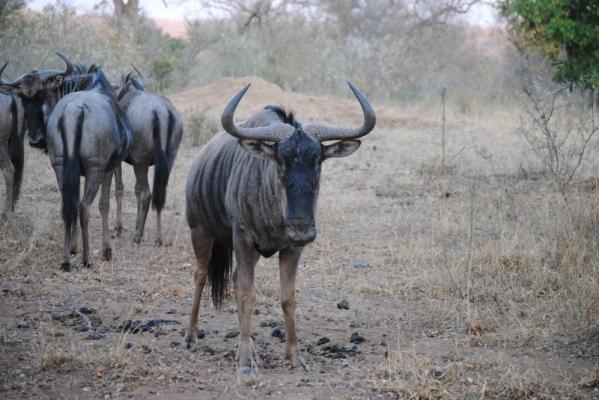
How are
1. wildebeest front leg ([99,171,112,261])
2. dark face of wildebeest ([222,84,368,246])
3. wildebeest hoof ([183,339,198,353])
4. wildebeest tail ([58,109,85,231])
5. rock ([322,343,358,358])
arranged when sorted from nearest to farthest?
dark face of wildebeest ([222,84,368,246]) → rock ([322,343,358,358]) → wildebeest hoof ([183,339,198,353]) → wildebeest tail ([58,109,85,231]) → wildebeest front leg ([99,171,112,261])

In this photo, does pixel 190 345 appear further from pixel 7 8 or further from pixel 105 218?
pixel 7 8

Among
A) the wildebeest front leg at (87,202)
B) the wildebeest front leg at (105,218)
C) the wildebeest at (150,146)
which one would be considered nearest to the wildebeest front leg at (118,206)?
the wildebeest at (150,146)

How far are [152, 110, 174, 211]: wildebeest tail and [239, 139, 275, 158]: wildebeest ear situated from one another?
12.8 ft

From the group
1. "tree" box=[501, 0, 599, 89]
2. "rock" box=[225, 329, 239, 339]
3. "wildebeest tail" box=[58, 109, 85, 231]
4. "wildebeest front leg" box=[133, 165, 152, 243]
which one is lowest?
"rock" box=[225, 329, 239, 339]

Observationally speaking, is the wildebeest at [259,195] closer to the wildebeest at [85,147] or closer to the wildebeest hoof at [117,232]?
the wildebeest at [85,147]

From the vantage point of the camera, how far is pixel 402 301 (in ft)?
20.6

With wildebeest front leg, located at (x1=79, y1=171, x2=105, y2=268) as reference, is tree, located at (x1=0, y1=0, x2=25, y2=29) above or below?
above

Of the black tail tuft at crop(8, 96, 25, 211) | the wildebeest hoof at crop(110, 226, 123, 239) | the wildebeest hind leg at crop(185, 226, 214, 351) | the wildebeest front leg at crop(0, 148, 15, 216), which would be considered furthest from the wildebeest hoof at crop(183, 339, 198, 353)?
the black tail tuft at crop(8, 96, 25, 211)

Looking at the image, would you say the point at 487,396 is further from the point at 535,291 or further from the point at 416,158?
the point at 416,158

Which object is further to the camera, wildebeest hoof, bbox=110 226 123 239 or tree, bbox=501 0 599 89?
tree, bbox=501 0 599 89

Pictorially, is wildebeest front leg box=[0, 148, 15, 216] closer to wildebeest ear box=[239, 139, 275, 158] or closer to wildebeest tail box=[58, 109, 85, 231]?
wildebeest tail box=[58, 109, 85, 231]

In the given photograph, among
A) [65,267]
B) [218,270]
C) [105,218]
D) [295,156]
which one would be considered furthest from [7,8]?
[295,156]

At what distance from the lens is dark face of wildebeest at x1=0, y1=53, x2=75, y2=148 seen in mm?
8070

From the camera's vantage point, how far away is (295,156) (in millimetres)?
4410
